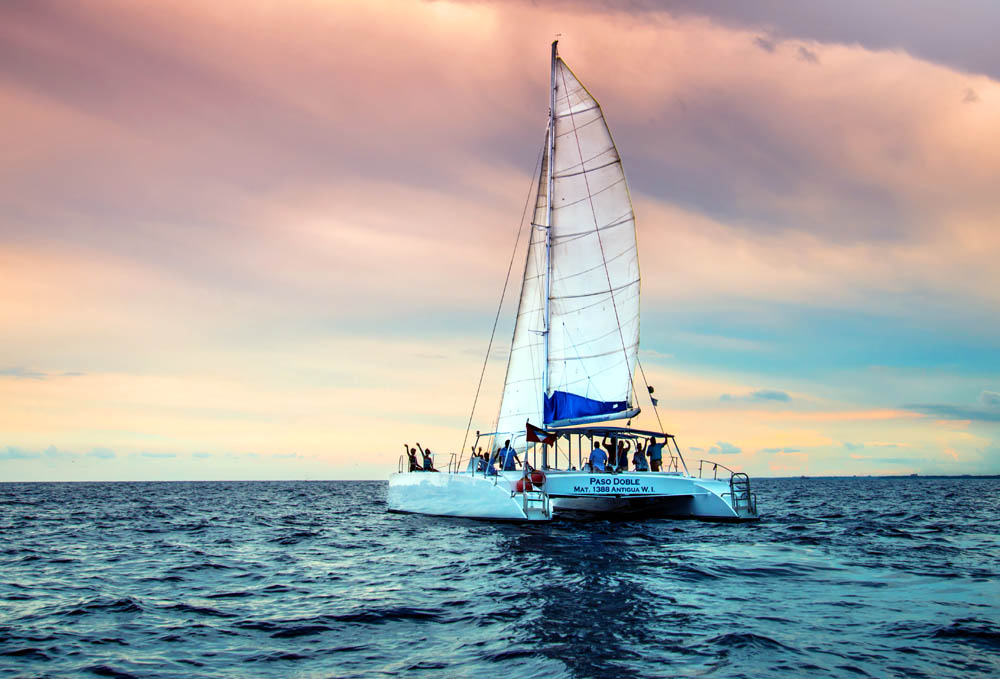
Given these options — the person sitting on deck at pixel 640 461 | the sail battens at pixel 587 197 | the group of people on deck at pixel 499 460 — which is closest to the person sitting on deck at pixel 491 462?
the group of people on deck at pixel 499 460

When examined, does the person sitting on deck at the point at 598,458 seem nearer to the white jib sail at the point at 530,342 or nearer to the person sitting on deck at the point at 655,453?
the person sitting on deck at the point at 655,453

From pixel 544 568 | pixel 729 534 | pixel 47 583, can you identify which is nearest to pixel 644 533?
pixel 729 534

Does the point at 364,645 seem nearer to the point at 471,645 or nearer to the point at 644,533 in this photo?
the point at 471,645

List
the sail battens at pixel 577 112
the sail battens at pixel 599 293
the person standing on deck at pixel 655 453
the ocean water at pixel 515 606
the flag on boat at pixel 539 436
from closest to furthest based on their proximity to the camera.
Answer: the ocean water at pixel 515 606 < the flag on boat at pixel 539 436 < the person standing on deck at pixel 655 453 < the sail battens at pixel 599 293 < the sail battens at pixel 577 112

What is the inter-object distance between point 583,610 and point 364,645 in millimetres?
3174

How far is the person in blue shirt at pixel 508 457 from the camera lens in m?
25.3

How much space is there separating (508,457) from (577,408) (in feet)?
9.55

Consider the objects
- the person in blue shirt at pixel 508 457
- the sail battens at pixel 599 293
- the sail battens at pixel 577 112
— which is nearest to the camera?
the person in blue shirt at pixel 508 457

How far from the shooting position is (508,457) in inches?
1001

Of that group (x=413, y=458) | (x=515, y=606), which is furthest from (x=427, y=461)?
(x=515, y=606)

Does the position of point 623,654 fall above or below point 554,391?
below

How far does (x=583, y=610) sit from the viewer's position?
10.5 m

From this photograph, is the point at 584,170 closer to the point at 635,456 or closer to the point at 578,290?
the point at 578,290

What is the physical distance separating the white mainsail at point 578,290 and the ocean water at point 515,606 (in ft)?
21.9
